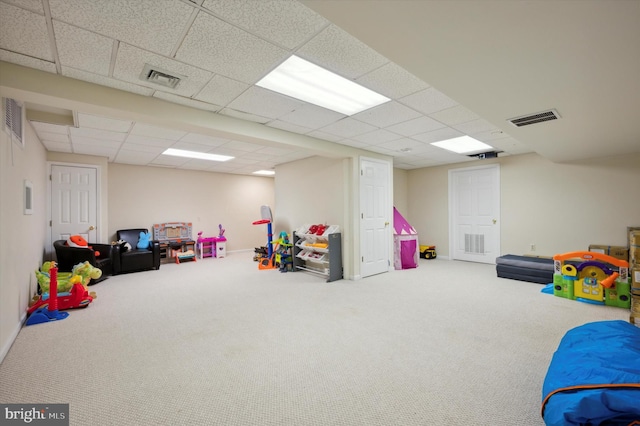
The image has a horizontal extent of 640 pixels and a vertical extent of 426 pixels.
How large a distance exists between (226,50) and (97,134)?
3.46 meters

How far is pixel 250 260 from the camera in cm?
736

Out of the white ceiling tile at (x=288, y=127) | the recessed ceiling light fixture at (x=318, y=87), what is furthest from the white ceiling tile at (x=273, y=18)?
the white ceiling tile at (x=288, y=127)

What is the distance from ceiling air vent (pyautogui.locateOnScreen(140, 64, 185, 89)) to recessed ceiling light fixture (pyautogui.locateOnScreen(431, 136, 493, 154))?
412 cm

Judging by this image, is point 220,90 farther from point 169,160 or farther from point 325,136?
point 169,160

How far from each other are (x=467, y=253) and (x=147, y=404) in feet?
23.1

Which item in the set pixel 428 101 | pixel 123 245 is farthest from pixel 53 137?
pixel 428 101

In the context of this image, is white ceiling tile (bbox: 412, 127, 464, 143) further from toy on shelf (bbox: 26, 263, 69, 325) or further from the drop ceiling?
toy on shelf (bbox: 26, 263, 69, 325)

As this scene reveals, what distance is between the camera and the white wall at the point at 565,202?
4.95 metres

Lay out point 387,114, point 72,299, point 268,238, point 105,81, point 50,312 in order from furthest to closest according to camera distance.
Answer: point 268,238
point 72,299
point 387,114
point 50,312
point 105,81

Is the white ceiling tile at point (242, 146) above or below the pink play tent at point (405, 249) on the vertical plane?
above

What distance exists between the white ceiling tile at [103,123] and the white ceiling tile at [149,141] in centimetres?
39

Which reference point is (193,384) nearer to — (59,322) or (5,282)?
(5,282)

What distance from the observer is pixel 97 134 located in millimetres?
4316

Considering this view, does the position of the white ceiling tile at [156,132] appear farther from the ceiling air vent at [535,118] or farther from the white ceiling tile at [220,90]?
the ceiling air vent at [535,118]
